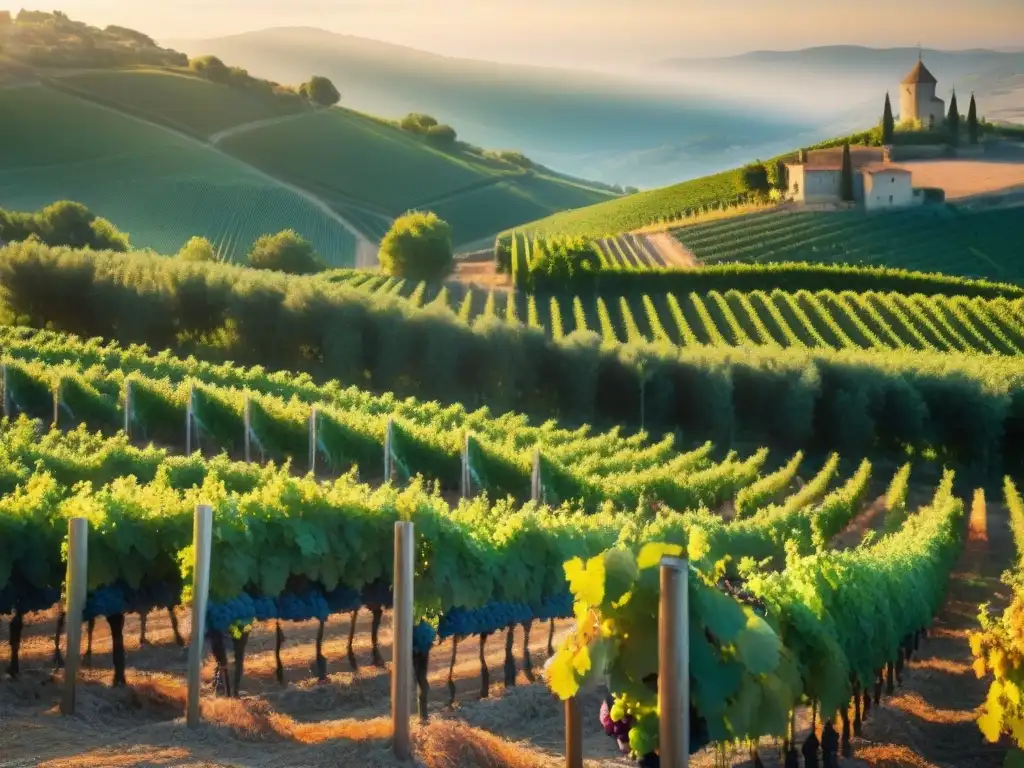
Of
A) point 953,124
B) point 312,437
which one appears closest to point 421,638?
point 312,437

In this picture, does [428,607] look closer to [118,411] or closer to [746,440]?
[118,411]

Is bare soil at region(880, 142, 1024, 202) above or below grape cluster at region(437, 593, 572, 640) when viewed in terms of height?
above

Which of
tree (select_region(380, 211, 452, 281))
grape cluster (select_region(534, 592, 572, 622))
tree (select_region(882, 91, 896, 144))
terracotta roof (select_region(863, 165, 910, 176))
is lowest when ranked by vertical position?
grape cluster (select_region(534, 592, 572, 622))

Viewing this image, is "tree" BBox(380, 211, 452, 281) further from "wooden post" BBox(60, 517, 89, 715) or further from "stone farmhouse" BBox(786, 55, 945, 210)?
"wooden post" BBox(60, 517, 89, 715)

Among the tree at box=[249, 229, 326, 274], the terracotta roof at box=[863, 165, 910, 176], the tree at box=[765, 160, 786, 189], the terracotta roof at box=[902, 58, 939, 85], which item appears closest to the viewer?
the tree at box=[249, 229, 326, 274]

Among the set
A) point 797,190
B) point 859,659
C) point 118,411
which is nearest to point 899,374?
point 118,411

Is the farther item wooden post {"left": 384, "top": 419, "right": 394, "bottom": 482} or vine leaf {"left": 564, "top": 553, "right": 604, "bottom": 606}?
wooden post {"left": 384, "top": 419, "right": 394, "bottom": 482}

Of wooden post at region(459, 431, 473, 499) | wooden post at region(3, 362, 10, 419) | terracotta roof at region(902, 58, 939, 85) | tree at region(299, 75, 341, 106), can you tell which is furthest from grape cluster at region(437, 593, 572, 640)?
tree at region(299, 75, 341, 106)

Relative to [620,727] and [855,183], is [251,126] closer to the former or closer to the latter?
[855,183]
